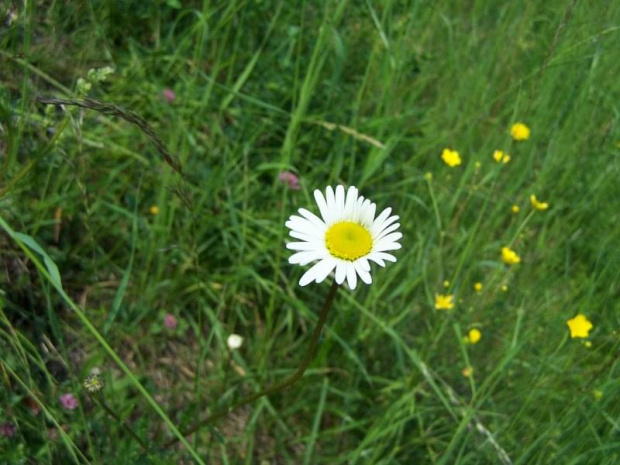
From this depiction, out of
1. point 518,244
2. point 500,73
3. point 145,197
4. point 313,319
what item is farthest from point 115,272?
point 500,73

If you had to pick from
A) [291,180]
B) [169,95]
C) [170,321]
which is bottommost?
[170,321]

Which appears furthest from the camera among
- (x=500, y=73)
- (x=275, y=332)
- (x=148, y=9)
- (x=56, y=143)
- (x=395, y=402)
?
(x=500, y=73)

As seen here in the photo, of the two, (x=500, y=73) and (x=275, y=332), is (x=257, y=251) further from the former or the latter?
(x=500, y=73)

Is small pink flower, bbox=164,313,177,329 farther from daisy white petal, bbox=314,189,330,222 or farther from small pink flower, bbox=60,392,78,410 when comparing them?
daisy white petal, bbox=314,189,330,222

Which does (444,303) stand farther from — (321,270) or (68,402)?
(68,402)

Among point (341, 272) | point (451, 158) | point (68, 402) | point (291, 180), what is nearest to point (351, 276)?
point (341, 272)

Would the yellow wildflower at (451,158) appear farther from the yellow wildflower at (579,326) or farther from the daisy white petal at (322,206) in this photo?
the daisy white petal at (322,206)

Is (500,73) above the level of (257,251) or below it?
above
